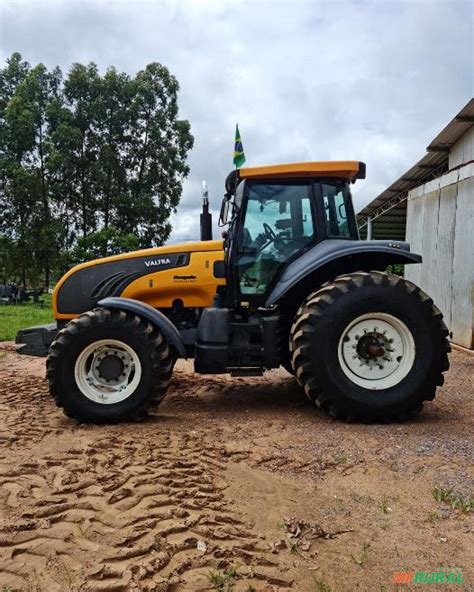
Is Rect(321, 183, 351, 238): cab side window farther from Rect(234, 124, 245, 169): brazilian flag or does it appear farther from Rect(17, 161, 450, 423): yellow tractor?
Rect(234, 124, 245, 169): brazilian flag

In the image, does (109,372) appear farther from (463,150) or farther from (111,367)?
(463,150)

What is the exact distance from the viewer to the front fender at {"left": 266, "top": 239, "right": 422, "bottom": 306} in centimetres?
453

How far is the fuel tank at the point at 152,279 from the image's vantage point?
510cm

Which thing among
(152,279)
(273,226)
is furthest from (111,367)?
(273,226)

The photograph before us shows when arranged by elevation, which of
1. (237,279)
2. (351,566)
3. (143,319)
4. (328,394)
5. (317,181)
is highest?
(317,181)

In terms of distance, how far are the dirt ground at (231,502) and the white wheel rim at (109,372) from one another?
31 centimetres

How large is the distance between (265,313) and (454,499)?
2.49 metres

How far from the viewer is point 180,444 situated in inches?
151

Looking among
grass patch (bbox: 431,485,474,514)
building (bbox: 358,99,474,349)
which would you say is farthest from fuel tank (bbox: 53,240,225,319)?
building (bbox: 358,99,474,349)

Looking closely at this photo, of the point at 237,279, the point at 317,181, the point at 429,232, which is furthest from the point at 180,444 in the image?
the point at 429,232

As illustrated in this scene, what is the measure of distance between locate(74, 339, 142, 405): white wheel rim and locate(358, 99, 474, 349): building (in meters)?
6.27

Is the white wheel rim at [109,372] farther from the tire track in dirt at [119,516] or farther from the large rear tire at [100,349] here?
the tire track in dirt at [119,516]

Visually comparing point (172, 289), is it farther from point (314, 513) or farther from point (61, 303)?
point (314, 513)

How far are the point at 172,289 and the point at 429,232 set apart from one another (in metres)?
7.48
